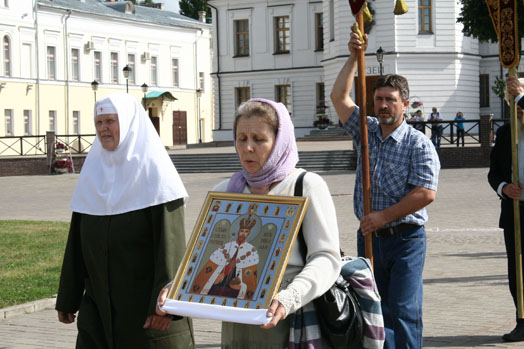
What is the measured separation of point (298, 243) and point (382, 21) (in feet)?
164

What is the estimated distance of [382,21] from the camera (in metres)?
52.6

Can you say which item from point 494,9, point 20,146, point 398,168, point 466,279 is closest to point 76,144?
point 20,146

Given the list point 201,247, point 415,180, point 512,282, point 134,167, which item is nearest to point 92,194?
point 134,167

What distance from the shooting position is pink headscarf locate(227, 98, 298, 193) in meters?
3.81

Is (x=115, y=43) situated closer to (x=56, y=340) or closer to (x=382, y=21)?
(x=382, y=21)

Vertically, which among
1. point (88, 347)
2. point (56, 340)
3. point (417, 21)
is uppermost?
point (417, 21)

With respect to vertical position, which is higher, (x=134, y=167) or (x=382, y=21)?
(x=382, y=21)

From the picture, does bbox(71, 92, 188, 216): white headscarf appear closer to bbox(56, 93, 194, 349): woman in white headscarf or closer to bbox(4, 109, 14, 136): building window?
bbox(56, 93, 194, 349): woman in white headscarf

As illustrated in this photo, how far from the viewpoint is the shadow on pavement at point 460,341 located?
736 centimetres

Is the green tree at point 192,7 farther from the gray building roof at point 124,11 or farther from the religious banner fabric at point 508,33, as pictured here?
the religious banner fabric at point 508,33

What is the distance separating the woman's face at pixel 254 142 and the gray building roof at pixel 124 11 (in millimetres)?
57785

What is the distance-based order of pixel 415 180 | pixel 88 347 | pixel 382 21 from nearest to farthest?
1. pixel 88 347
2. pixel 415 180
3. pixel 382 21

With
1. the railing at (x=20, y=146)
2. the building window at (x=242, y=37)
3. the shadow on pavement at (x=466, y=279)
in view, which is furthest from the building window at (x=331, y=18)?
the shadow on pavement at (x=466, y=279)

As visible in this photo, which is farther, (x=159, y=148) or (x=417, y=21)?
(x=417, y=21)
